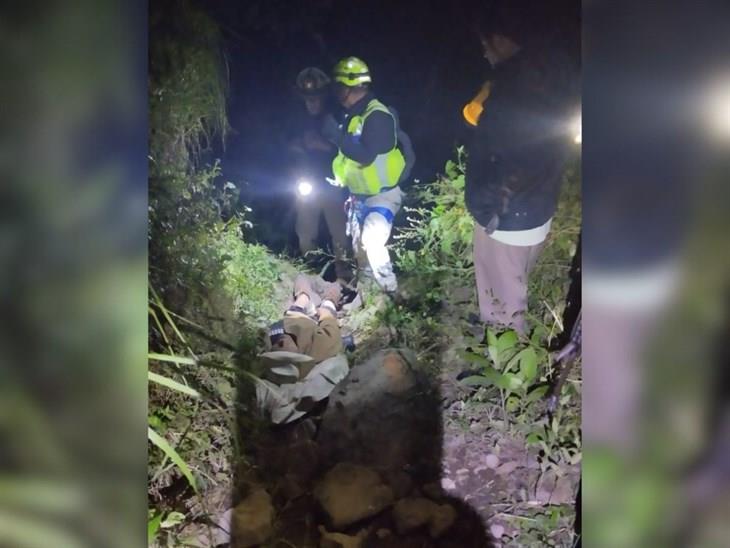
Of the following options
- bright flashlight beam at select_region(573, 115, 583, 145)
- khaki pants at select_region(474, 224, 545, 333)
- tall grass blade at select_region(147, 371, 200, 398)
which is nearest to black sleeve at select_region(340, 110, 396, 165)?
khaki pants at select_region(474, 224, 545, 333)

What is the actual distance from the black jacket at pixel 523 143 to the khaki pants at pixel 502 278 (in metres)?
0.04

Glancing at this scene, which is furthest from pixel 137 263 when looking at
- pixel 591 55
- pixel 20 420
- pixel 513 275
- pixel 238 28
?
pixel 591 55

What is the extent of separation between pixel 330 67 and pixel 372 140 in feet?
0.52

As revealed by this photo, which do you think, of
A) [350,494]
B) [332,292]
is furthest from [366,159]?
[350,494]

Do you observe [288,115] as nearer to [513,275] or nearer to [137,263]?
[137,263]

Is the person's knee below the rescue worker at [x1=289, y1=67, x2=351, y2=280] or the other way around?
below

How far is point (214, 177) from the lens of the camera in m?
1.13

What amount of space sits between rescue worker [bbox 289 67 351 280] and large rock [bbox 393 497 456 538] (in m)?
0.53

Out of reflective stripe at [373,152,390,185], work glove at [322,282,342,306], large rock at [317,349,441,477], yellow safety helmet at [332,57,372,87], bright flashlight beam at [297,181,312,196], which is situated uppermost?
yellow safety helmet at [332,57,372,87]

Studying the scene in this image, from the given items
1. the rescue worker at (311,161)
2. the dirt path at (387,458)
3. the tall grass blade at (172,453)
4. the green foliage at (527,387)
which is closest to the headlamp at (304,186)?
the rescue worker at (311,161)

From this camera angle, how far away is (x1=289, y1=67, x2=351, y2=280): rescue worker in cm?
112

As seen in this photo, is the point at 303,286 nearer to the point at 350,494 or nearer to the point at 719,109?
the point at 350,494

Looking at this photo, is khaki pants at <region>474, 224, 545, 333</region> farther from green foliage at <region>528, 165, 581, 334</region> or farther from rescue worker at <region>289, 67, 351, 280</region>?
rescue worker at <region>289, 67, 351, 280</region>

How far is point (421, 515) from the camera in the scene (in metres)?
1.15
